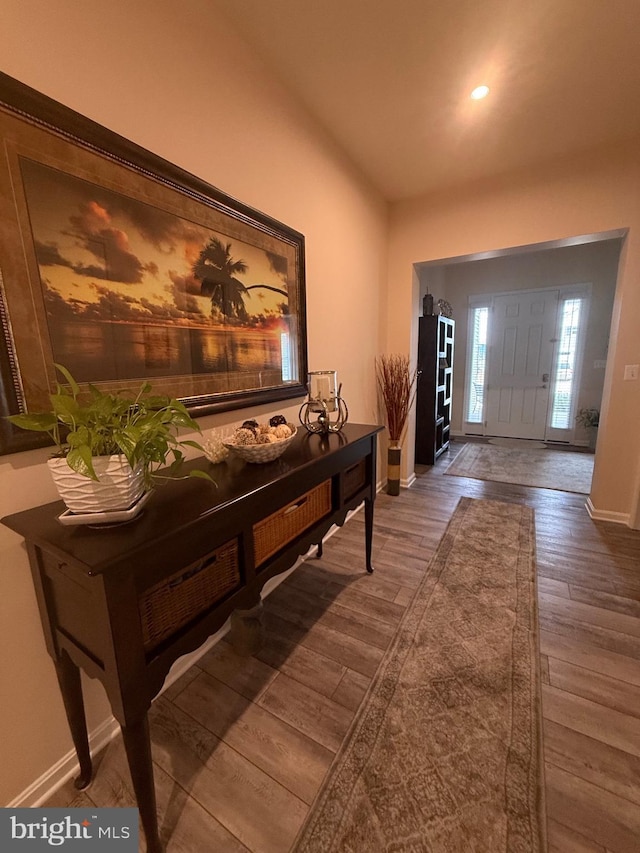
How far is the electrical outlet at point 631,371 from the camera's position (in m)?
2.50

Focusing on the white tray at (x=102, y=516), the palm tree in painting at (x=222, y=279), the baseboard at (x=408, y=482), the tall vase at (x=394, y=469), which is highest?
the palm tree in painting at (x=222, y=279)

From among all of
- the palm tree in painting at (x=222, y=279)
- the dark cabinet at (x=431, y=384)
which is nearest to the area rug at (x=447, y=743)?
the palm tree in painting at (x=222, y=279)

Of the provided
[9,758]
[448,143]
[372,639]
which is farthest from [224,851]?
[448,143]

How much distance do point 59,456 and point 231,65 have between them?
181 cm

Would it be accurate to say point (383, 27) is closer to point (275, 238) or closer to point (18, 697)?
point (275, 238)

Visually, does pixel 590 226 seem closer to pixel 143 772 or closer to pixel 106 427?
pixel 106 427

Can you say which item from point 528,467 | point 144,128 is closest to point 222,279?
point 144,128

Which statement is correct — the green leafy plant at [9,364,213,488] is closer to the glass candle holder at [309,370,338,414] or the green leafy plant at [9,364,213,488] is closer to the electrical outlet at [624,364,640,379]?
the glass candle holder at [309,370,338,414]

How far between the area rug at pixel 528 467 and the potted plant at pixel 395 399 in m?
0.99

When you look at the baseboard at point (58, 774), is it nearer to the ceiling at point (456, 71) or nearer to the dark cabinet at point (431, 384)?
the ceiling at point (456, 71)

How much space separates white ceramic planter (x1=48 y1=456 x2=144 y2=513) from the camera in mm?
784

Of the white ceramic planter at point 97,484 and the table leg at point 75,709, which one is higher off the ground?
the white ceramic planter at point 97,484

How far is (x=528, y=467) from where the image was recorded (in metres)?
4.03

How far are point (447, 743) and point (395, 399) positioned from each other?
8.06ft
